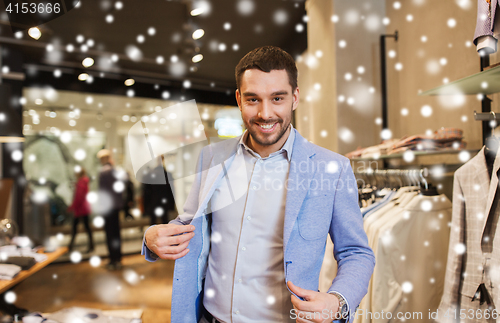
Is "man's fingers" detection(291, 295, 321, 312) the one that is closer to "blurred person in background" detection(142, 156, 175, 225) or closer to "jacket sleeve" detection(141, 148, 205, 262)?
"jacket sleeve" detection(141, 148, 205, 262)

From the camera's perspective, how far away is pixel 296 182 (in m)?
0.99

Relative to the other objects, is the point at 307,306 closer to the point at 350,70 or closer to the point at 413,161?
the point at 413,161

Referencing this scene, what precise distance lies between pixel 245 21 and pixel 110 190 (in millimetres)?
3361

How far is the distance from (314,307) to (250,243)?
0.33 meters

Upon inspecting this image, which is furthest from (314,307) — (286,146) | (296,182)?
(286,146)

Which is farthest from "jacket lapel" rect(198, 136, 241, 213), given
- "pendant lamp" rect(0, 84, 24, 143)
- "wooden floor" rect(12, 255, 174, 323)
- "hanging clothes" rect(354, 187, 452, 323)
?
"wooden floor" rect(12, 255, 174, 323)

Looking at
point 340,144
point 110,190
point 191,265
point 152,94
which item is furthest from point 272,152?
point 152,94

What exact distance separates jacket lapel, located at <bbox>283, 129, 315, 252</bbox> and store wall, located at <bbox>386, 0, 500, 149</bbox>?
1.13m

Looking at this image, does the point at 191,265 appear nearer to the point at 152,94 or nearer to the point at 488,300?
the point at 488,300

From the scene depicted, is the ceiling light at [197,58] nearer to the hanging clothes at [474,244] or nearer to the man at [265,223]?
the man at [265,223]

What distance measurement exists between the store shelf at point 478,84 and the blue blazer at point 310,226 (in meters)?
0.66

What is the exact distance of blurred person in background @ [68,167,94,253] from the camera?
491cm

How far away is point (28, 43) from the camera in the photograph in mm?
4289

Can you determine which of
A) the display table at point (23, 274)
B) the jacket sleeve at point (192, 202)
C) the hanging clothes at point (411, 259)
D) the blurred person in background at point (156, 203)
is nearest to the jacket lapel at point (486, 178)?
the hanging clothes at point (411, 259)
